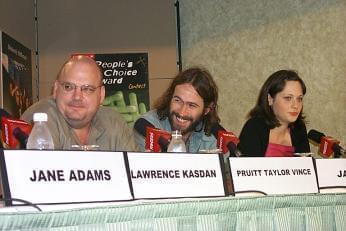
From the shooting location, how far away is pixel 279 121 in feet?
9.91

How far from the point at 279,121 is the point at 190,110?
59 cm

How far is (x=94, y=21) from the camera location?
4438 millimetres

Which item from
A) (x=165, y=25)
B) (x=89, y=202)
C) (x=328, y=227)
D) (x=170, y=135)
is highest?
(x=165, y=25)

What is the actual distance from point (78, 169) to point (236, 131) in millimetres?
3309

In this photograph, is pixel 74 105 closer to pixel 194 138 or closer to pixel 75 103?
pixel 75 103

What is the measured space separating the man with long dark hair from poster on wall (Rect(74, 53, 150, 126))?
1550 mm

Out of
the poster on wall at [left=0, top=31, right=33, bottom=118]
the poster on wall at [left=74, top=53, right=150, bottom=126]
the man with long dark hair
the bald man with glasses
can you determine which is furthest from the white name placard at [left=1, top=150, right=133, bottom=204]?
the poster on wall at [left=74, top=53, right=150, bottom=126]

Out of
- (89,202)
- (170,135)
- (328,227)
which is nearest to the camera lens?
(89,202)

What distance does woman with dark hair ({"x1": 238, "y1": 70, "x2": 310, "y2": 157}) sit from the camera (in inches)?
115

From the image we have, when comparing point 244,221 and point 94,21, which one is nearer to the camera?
point 244,221

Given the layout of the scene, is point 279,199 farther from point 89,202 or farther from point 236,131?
point 236,131

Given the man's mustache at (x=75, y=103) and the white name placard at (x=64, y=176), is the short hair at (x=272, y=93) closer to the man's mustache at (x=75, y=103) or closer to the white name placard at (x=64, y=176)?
the man's mustache at (x=75, y=103)

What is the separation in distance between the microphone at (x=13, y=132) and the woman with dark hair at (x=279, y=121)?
1.53 metres

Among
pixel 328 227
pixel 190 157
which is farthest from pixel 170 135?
pixel 328 227
